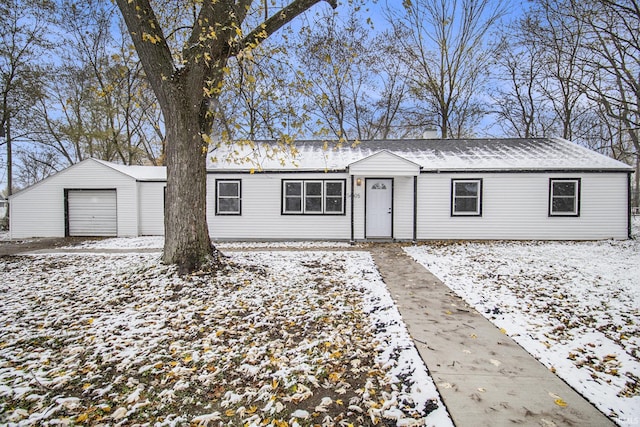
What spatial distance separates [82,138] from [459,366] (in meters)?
24.9

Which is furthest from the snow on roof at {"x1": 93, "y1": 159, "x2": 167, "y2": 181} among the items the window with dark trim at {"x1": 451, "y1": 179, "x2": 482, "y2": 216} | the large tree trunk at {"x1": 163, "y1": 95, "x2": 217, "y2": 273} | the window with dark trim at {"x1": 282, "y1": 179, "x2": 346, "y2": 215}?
the window with dark trim at {"x1": 451, "y1": 179, "x2": 482, "y2": 216}

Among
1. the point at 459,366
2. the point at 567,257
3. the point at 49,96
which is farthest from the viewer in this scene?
the point at 49,96

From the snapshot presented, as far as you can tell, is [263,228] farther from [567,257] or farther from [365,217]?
[567,257]

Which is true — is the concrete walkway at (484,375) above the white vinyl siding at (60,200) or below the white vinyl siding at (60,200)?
below

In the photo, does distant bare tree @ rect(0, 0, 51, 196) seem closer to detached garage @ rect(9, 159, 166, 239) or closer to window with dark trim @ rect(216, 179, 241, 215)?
detached garage @ rect(9, 159, 166, 239)

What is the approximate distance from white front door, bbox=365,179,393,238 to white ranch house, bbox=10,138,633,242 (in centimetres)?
4

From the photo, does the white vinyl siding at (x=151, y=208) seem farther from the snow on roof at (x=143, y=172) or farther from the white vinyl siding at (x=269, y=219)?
the white vinyl siding at (x=269, y=219)

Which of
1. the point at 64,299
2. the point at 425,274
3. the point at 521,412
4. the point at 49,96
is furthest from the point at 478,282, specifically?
the point at 49,96

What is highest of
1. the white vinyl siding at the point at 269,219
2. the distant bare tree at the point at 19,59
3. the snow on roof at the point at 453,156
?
the distant bare tree at the point at 19,59

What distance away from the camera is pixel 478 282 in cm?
580

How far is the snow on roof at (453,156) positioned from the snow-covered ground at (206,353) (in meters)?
5.95

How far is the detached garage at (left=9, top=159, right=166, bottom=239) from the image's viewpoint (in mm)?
12391

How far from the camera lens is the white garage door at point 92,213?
41.6ft

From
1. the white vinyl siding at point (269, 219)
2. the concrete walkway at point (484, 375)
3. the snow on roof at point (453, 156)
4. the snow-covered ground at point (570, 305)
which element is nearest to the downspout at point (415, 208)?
the snow on roof at point (453, 156)
